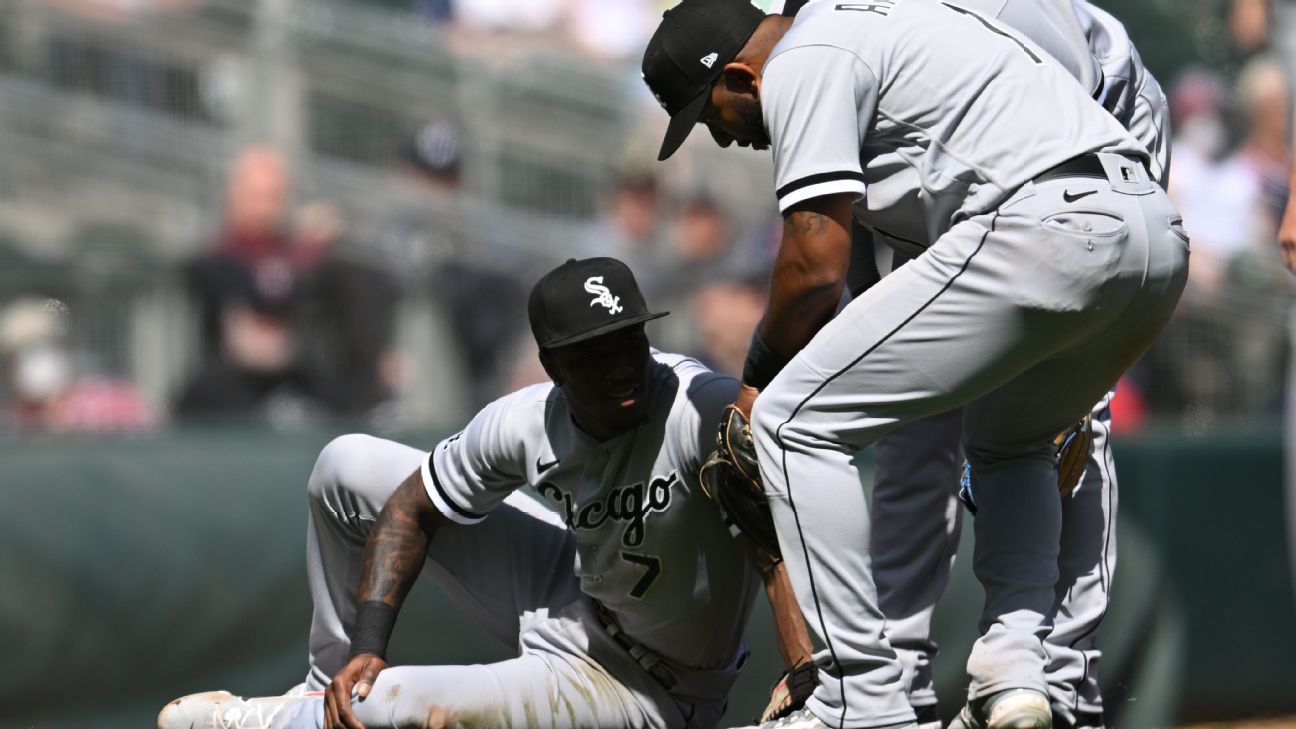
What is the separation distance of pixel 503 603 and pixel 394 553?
0.47 meters

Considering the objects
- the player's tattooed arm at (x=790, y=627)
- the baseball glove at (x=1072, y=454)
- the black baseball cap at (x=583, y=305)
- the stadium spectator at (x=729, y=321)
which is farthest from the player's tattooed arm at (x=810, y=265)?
the stadium spectator at (x=729, y=321)

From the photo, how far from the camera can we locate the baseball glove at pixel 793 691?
351cm

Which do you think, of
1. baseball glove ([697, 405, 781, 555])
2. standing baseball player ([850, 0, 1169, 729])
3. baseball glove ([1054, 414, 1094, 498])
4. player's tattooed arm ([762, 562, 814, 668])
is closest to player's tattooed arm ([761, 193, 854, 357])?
baseball glove ([697, 405, 781, 555])

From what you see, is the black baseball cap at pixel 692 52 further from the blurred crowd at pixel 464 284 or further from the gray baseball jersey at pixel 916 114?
the blurred crowd at pixel 464 284

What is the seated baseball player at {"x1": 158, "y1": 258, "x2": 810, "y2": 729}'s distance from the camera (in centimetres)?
380

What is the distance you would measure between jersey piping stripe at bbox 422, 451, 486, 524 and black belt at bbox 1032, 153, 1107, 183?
1.63m

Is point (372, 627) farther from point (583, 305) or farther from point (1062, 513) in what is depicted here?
point (1062, 513)

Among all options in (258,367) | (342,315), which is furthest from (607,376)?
(342,315)

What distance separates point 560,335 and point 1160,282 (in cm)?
129

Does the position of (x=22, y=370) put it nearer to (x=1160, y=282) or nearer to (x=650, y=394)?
(x=650, y=394)

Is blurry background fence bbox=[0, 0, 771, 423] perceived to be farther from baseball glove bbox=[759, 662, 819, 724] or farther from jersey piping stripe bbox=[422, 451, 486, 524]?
baseball glove bbox=[759, 662, 819, 724]

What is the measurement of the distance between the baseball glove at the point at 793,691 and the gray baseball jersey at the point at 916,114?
97cm

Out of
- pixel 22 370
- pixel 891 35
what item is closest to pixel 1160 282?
pixel 891 35

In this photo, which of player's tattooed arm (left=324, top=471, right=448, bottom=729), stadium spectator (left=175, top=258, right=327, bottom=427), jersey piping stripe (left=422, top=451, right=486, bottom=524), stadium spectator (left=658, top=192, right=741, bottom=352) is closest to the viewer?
player's tattooed arm (left=324, top=471, right=448, bottom=729)
